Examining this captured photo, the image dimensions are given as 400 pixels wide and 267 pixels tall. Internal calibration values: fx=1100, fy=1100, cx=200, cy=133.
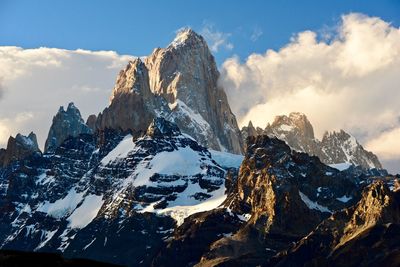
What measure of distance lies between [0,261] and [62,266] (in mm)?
9296

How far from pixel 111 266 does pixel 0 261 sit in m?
16.6

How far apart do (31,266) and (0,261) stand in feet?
16.5

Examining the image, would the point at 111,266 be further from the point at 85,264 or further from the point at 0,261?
the point at 0,261

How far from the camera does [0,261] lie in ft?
540

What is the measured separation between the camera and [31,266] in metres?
163

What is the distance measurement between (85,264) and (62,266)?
4.93 metres

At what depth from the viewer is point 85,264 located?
168625 millimetres

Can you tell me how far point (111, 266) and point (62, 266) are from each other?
732cm

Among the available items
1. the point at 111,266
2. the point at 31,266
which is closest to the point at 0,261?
the point at 31,266

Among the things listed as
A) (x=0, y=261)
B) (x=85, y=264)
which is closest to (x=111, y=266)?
(x=85, y=264)

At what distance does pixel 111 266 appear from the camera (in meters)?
166

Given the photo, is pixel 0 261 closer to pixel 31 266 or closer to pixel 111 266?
pixel 31 266

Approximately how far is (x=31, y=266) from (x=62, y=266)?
464 cm
